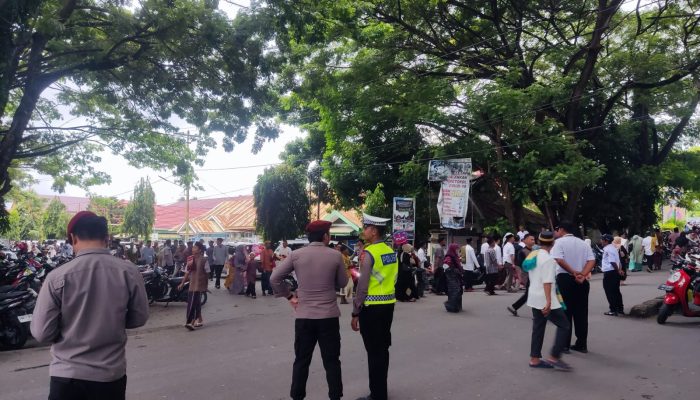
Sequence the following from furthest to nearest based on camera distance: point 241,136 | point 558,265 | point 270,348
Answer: point 241,136 < point 270,348 < point 558,265

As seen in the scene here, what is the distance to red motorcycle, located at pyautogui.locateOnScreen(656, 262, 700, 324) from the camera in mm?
9328

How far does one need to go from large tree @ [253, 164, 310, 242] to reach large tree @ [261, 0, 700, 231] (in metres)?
5.45

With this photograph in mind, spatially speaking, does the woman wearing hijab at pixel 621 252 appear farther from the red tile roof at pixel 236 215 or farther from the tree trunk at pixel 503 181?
the red tile roof at pixel 236 215

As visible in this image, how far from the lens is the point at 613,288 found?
1016 centimetres

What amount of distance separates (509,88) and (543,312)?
590 inches

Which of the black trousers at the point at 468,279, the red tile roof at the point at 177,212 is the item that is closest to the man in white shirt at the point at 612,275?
the black trousers at the point at 468,279

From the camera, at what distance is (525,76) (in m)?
22.5

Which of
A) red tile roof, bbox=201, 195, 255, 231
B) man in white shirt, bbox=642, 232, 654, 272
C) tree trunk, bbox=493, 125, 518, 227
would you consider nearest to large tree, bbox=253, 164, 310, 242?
tree trunk, bbox=493, 125, 518, 227

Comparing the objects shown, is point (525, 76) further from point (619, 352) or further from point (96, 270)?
point (96, 270)

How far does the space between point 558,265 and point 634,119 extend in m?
20.9

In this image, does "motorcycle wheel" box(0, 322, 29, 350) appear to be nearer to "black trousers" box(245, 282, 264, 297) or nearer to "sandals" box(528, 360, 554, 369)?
"black trousers" box(245, 282, 264, 297)

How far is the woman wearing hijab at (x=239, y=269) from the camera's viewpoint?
52.9ft

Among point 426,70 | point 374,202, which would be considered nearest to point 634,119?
point 426,70

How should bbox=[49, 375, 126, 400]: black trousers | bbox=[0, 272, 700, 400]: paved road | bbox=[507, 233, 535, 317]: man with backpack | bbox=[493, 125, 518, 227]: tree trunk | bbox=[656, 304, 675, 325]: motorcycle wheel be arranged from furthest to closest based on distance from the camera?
bbox=[493, 125, 518, 227]: tree trunk
bbox=[507, 233, 535, 317]: man with backpack
bbox=[656, 304, 675, 325]: motorcycle wheel
bbox=[0, 272, 700, 400]: paved road
bbox=[49, 375, 126, 400]: black trousers
